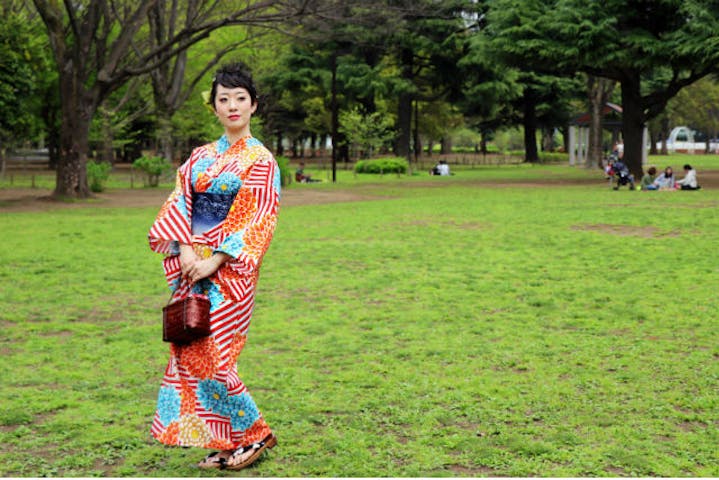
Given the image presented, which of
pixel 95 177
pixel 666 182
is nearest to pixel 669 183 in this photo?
pixel 666 182

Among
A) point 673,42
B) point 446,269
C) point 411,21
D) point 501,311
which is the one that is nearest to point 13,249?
point 446,269

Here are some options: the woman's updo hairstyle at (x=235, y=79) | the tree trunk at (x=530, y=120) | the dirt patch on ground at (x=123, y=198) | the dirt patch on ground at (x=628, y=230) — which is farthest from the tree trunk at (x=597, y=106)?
the woman's updo hairstyle at (x=235, y=79)

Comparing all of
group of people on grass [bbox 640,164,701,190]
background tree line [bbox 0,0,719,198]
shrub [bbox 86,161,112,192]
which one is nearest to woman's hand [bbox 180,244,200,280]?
background tree line [bbox 0,0,719,198]

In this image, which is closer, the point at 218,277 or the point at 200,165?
the point at 218,277

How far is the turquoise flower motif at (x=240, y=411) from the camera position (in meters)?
4.61

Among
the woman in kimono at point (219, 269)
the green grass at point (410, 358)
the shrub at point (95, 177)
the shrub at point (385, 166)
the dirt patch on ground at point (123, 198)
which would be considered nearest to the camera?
the woman in kimono at point (219, 269)

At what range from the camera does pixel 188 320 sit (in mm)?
4449

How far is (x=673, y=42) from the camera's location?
3048 cm

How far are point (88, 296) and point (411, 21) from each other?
40.5m

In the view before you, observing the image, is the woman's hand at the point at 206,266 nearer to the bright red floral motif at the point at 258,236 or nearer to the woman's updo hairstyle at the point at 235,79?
the bright red floral motif at the point at 258,236

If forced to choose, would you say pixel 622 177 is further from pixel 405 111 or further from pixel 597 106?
pixel 405 111

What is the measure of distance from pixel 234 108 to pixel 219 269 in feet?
2.92

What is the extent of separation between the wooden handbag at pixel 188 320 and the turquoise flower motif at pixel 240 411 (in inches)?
15.4

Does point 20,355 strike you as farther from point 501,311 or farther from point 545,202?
point 545,202
